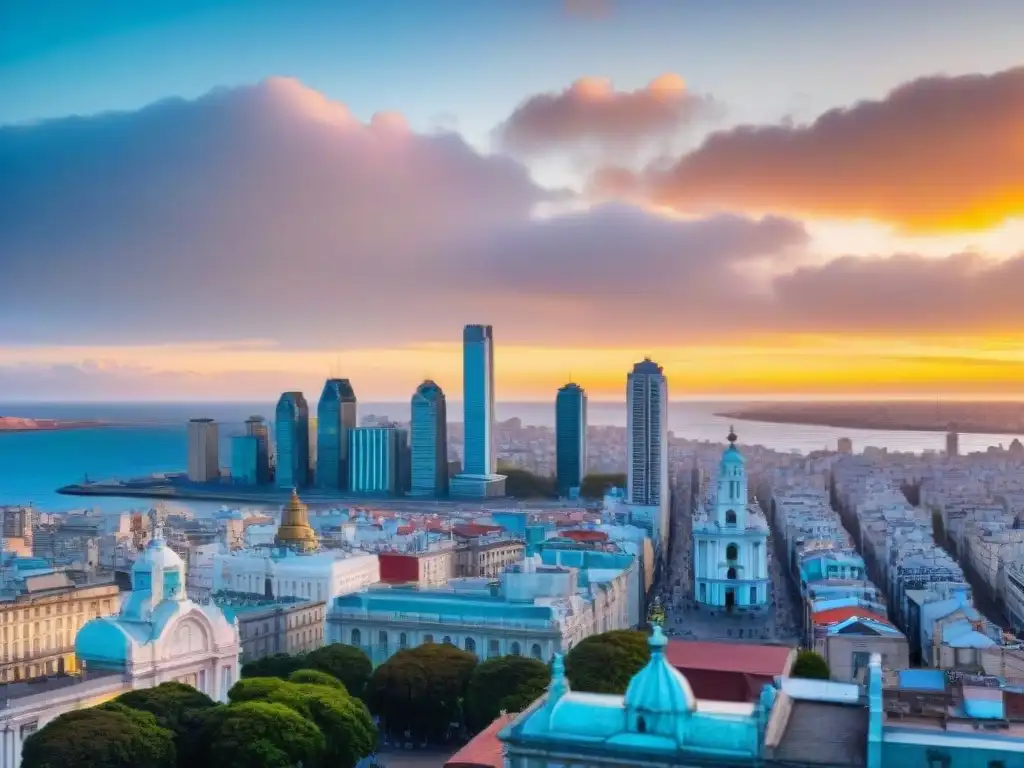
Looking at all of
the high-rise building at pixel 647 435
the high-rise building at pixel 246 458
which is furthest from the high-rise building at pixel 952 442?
the high-rise building at pixel 246 458

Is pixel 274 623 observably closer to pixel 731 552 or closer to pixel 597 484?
pixel 731 552

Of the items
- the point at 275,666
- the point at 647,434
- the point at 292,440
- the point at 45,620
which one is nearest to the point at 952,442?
the point at 647,434

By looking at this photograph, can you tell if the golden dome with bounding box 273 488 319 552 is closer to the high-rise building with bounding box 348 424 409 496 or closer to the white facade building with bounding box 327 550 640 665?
the white facade building with bounding box 327 550 640 665

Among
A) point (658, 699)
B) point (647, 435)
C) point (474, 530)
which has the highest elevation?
point (647, 435)

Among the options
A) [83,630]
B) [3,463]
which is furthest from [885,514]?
[3,463]

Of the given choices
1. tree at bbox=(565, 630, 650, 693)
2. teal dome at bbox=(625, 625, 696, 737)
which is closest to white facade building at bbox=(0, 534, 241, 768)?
tree at bbox=(565, 630, 650, 693)

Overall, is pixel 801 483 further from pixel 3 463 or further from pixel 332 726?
pixel 3 463
